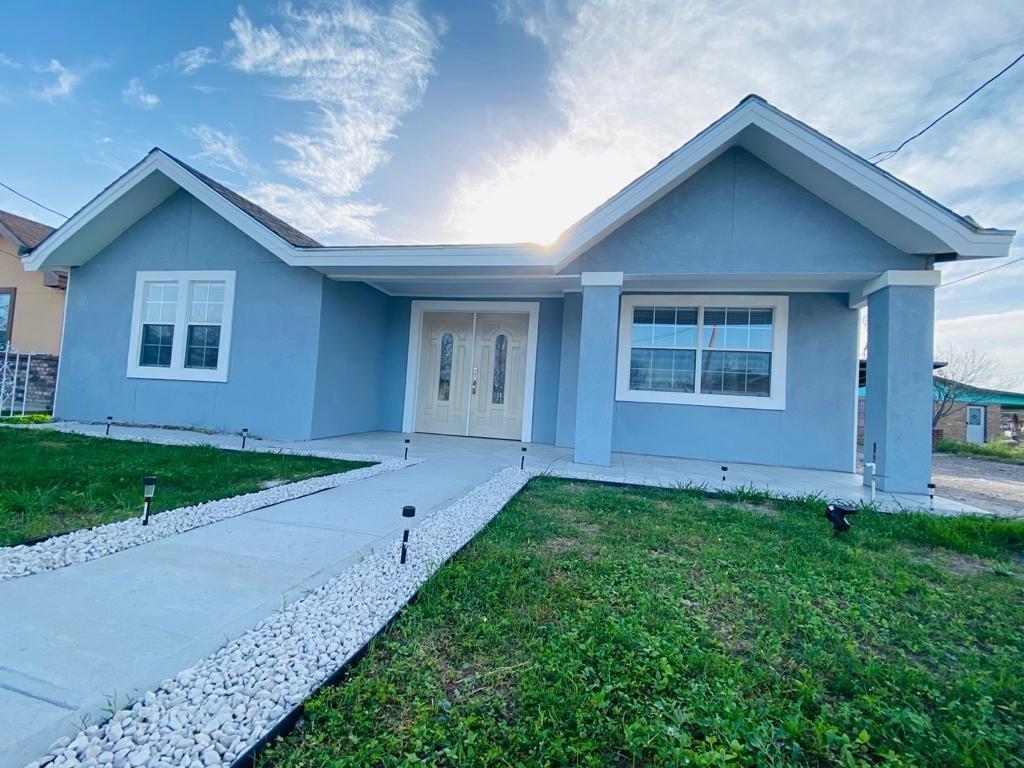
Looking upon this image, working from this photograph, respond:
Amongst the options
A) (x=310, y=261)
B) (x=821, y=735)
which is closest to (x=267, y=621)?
(x=821, y=735)

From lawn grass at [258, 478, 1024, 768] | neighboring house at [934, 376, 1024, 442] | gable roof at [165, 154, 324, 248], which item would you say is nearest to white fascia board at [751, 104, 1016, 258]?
lawn grass at [258, 478, 1024, 768]

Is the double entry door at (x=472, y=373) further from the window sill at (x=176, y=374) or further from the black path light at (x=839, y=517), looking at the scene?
the black path light at (x=839, y=517)

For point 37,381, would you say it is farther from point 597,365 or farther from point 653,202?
point 653,202

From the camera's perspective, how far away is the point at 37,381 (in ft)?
35.2

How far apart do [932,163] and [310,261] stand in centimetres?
1142

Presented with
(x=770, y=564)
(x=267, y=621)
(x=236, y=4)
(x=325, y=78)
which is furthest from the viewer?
(x=325, y=78)

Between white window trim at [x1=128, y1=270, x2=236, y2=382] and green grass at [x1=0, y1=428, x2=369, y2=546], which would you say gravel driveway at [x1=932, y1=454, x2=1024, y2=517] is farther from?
white window trim at [x1=128, y1=270, x2=236, y2=382]

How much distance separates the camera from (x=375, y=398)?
388 inches

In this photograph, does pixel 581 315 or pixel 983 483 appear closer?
pixel 581 315

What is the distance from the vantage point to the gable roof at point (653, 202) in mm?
5512

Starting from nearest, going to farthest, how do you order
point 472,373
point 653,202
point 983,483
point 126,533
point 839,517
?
1. point 126,533
2. point 839,517
3. point 653,202
4. point 983,483
5. point 472,373

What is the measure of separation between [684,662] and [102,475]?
19.5 ft

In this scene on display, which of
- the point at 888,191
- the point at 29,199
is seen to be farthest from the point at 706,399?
the point at 29,199

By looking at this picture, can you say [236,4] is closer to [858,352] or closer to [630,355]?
[630,355]
